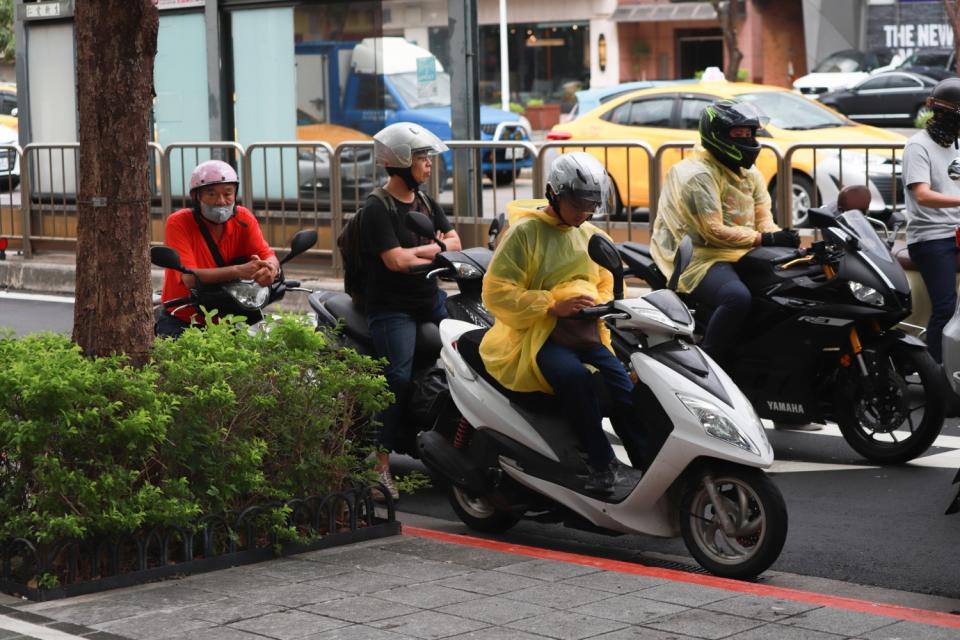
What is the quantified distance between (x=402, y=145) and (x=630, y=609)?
2872 mm

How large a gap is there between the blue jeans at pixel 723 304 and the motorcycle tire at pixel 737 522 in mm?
2353

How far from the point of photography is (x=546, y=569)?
581cm

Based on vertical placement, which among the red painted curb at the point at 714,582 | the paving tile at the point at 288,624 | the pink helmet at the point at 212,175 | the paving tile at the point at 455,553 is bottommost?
the red painted curb at the point at 714,582

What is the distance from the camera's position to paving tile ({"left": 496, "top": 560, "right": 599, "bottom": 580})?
225 inches

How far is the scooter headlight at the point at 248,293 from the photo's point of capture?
25.8ft

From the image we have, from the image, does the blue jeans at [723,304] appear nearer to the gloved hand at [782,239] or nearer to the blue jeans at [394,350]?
the gloved hand at [782,239]

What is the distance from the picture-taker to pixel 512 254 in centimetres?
632

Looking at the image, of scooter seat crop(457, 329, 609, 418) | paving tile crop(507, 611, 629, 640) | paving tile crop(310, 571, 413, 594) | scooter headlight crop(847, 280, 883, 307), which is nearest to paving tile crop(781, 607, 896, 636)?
paving tile crop(507, 611, 629, 640)

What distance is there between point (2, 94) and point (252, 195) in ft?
66.1

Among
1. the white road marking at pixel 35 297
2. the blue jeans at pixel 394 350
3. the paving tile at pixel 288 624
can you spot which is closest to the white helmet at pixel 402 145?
the blue jeans at pixel 394 350

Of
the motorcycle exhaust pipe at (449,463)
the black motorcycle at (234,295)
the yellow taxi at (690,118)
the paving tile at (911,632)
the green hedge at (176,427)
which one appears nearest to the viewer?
the paving tile at (911,632)

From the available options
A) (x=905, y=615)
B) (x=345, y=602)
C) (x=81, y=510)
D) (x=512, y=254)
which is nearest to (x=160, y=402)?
(x=81, y=510)

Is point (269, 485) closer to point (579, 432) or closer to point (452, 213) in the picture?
point (579, 432)

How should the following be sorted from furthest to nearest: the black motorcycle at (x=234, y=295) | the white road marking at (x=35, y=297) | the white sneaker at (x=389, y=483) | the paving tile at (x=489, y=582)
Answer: the white road marking at (x=35, y=297) < the black motorcycle at (x=234, y=295) < the white sneaker at (x=389, y=483) < the paving tile at (x=489, y=582)
